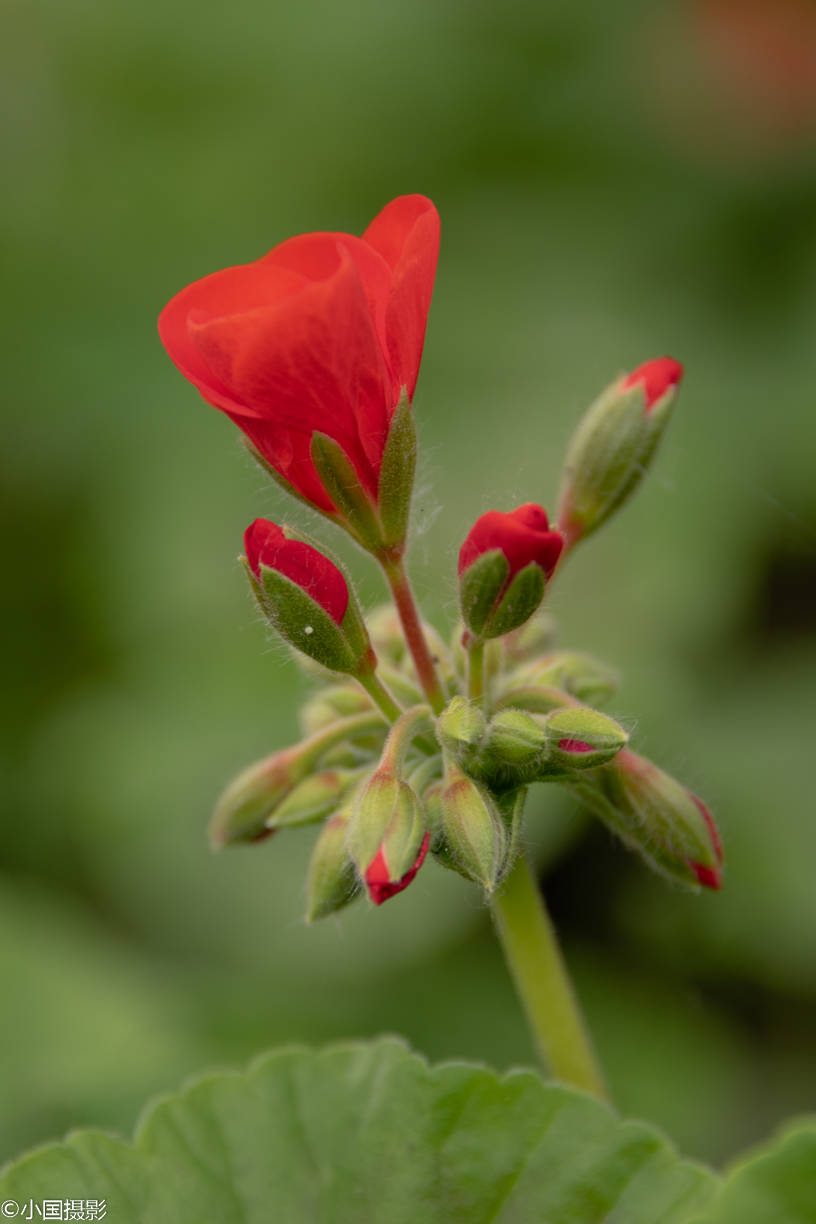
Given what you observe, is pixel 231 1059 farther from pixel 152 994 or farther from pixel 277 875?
pixel 277 875

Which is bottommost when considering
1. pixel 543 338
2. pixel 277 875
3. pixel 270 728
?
pixel 277 875

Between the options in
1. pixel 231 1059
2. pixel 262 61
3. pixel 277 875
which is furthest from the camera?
pixel 262 61

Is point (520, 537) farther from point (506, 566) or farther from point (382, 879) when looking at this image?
point (382, 879)

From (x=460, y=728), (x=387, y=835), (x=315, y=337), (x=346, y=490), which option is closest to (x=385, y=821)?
(x=387, y=835)

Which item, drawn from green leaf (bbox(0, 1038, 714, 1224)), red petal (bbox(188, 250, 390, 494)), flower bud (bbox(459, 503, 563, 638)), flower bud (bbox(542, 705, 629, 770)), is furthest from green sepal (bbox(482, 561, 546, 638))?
green leaf (bbox(0, 1038, 714, 1224))

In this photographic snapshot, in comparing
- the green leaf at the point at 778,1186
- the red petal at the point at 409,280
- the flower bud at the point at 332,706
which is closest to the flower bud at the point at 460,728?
the flower bud at the point at 332,706

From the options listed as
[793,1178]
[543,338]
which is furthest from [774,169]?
[793,1178]

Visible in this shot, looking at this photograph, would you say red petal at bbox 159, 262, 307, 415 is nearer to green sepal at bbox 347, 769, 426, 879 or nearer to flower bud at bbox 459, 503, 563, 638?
flower bud at bbox 459, 503, 563, 638

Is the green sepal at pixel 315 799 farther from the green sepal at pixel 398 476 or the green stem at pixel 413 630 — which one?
the green sepal at pixel 398 476
